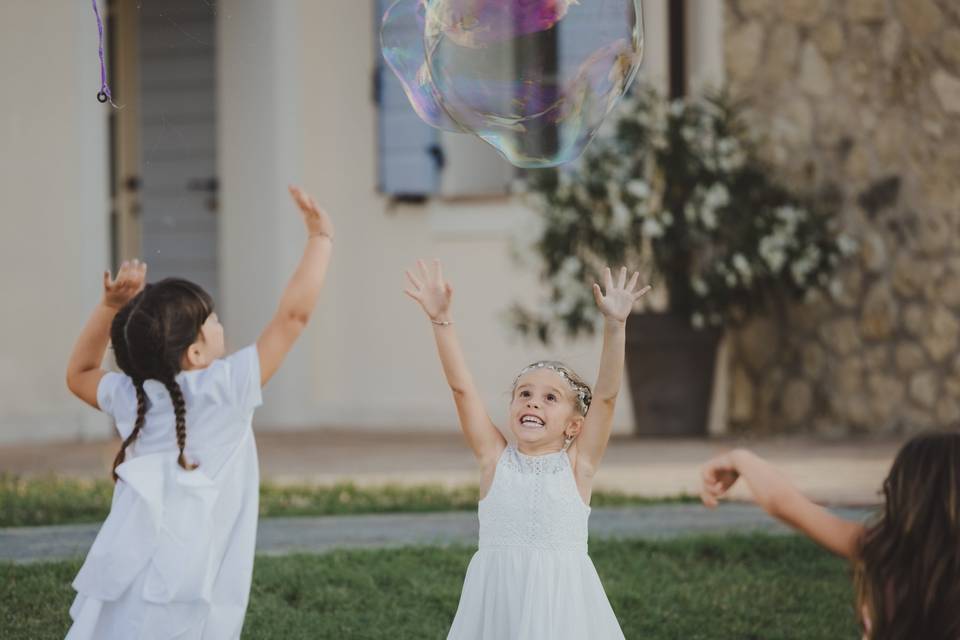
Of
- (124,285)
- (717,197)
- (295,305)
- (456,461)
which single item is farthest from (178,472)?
(717,197)

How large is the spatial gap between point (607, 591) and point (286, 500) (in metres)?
1.94

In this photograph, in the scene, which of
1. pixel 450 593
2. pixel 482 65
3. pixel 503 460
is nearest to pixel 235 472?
pixel 503 460

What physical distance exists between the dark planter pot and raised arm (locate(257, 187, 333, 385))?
540 centimetres

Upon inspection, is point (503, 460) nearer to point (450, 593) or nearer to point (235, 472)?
point (235, 472)

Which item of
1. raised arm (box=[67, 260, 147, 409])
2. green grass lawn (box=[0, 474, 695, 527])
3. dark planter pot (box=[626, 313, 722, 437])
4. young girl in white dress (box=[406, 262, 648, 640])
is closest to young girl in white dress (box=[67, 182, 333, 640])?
raised arm (box=[67, 260, 147, 409])

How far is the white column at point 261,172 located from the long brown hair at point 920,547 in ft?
25.0

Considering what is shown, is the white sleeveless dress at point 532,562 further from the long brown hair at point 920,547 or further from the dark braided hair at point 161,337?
the long brown hair at point 920,547

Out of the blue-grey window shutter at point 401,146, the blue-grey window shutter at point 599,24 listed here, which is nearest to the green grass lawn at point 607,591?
the blue-grey window shutter at point 599,24

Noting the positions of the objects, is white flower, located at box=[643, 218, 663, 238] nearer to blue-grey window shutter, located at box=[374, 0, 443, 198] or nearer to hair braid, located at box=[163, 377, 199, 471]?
blue-grey window shutter, located at box=[374, 0, 443, 198]

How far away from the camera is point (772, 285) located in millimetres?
8844

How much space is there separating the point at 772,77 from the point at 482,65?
5.10 m

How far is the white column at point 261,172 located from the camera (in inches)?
389

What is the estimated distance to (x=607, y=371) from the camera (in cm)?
322

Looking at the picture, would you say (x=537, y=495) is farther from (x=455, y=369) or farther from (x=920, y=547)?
(x=920, y=547)
